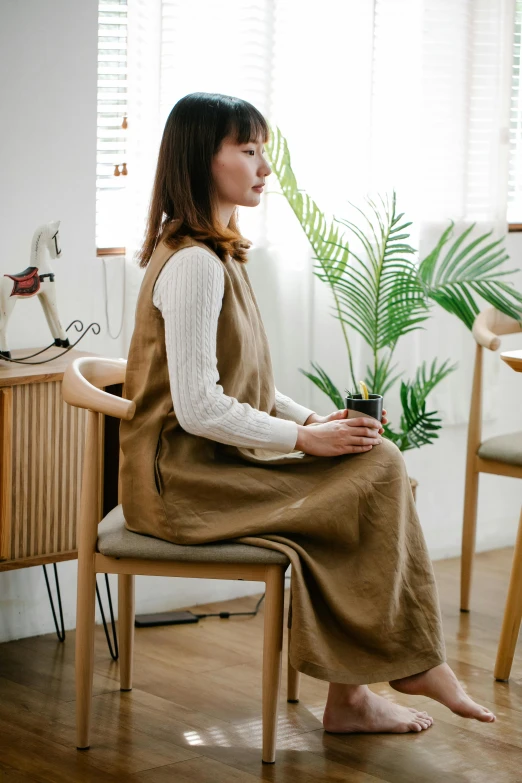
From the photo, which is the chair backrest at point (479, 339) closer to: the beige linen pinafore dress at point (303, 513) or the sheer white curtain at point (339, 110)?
the sheer white curtain at point (339, 110)

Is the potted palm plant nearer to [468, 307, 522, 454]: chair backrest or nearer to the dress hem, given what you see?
[468, 307, 522, 454]: chair backrest

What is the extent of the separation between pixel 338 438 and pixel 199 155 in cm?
59

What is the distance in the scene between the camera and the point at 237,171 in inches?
85.6

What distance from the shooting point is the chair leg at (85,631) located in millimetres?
2176

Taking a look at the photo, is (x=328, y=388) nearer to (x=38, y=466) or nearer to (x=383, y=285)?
(x=383, y=285)

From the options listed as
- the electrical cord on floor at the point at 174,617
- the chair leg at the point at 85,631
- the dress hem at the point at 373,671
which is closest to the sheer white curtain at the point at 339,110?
the electrical cord on floor at the point at 174,617

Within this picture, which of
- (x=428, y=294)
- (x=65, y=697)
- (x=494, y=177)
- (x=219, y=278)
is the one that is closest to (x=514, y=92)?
(x=494, y=177)

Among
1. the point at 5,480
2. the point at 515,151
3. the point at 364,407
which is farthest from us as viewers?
the point at 515,151

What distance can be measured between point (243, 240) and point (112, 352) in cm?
86

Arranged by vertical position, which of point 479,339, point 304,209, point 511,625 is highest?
point 304,209

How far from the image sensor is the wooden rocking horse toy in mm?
2574

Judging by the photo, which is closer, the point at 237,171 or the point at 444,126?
the point at 237,171

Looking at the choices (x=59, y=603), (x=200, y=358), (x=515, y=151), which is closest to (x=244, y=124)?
(x=200, y=358)

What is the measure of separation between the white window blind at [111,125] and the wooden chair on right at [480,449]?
39.9 inches
